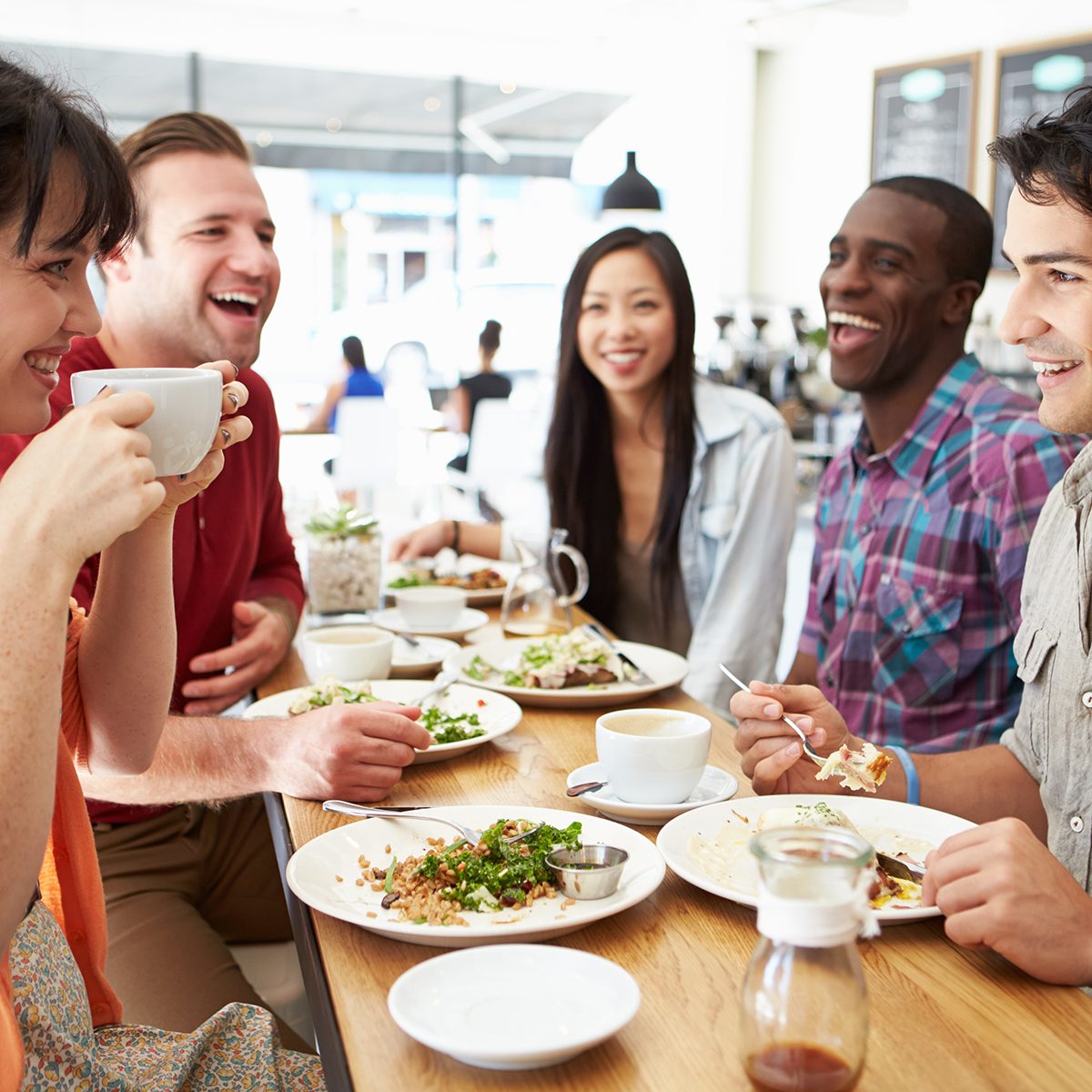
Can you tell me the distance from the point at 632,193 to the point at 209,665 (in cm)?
311

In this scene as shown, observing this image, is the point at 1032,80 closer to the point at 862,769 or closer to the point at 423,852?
the point at 862,769

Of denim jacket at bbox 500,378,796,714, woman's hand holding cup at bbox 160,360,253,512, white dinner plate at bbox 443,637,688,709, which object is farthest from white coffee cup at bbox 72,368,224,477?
denim jacket at bbox 500,378,796,714

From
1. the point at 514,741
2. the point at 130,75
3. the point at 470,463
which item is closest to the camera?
the point at 514,741

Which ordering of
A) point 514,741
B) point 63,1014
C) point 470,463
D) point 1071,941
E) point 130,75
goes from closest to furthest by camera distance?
1. point 1071,941
2. point 63,1014
3. point 514,741
4. point 470,463
5. point 130,75

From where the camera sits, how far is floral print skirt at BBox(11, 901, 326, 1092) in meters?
1.14

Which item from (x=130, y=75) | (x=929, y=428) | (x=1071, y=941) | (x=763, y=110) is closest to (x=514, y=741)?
(x=1071, y=941)

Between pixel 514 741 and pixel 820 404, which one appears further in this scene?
pixel 820 404

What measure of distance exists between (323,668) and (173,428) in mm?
888

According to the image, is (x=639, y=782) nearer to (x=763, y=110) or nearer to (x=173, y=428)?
(x=173, y=428)

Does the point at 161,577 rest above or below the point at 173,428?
below

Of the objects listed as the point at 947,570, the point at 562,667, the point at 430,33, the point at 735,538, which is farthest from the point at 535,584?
the point at 430,33

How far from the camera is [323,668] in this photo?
6.33ft

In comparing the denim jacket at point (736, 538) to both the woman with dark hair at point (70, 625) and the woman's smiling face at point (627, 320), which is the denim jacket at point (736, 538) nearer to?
the woman's smiling face at point (627, 320)

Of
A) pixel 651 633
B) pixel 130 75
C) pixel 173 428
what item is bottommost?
pixel 651 633
